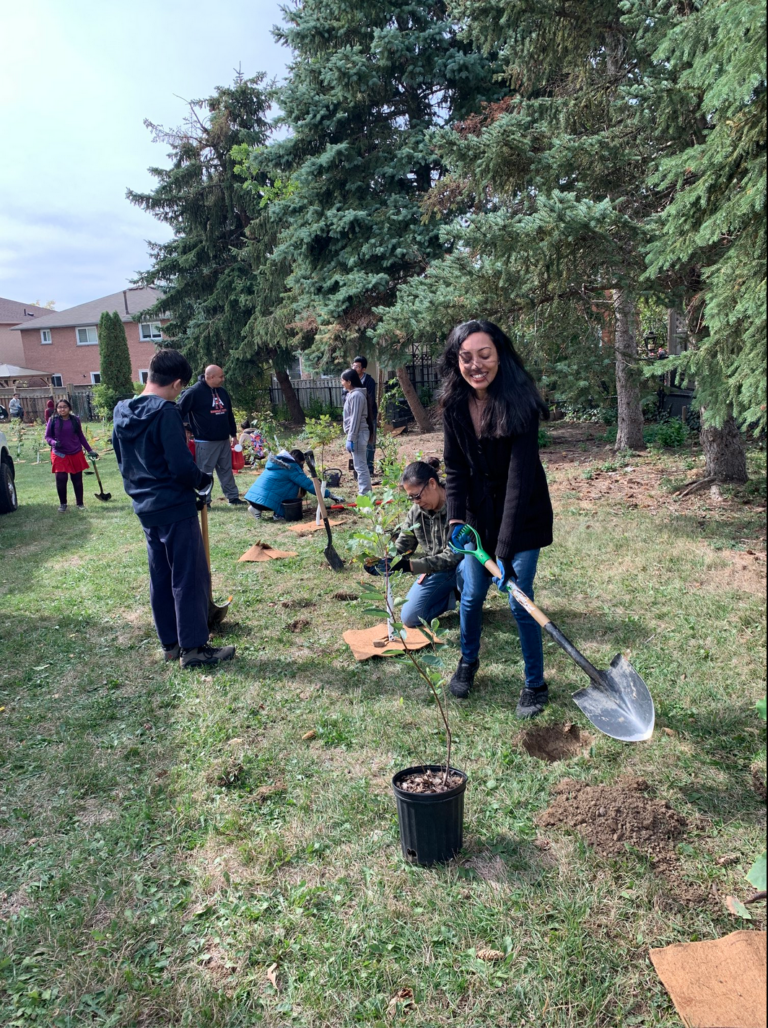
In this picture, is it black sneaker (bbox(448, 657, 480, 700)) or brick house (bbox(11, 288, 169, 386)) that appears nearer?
black sneaker (bbox(448, 657, 480, 700))

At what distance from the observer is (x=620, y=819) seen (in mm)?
2602

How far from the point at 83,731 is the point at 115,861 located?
4.16 feet

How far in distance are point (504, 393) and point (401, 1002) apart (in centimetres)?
239

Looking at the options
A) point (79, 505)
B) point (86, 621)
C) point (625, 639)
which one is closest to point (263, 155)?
point (79, 505)

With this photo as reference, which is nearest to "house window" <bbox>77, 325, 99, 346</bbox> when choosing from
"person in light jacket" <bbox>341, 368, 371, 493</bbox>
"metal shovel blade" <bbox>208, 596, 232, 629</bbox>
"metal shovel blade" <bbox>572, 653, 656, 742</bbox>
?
"person in light jacket" <bbox>341, 368, 371, 493</bbox>

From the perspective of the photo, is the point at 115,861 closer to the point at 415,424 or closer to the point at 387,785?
the point at 387,785

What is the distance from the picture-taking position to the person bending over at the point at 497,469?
313 cm

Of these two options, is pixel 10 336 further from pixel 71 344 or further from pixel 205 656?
pixel 205 656

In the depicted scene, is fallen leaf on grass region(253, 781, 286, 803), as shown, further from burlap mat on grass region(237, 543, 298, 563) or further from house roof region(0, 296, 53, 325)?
house roof region(0, 296, 53, 325)

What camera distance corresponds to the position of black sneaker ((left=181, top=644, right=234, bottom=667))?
447cm

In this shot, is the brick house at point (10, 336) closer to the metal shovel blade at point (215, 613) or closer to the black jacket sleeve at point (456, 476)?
the metal shovel blade at point (215, 613)

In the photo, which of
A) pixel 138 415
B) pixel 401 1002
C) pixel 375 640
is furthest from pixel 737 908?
pixel 138 415

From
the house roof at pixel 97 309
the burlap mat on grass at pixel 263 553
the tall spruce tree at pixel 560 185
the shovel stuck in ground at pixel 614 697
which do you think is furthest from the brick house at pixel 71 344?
the shovel stuck in ground at pixel 614 697

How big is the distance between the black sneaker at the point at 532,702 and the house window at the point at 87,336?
49.8 metres
